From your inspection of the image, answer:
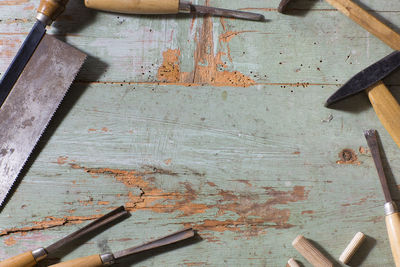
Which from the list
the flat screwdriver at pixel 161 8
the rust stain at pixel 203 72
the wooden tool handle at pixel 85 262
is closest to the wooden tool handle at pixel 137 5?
the flat screwdriver at pixel 161 8

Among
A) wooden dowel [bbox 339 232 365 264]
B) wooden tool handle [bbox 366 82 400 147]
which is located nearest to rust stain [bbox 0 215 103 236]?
wooden dowel [bbox 339 232 365 264]

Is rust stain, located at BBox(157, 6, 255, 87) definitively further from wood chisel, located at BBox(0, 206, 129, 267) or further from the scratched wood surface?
wood chisel, located at BBox(0, 206, 129, 267)

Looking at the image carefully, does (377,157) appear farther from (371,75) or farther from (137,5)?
(137,5)

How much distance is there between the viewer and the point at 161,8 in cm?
90

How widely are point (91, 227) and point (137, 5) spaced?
21.5 inches

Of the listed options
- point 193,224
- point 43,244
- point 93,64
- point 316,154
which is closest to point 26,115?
point 93,64

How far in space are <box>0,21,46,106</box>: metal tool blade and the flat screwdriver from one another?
0.44 feet

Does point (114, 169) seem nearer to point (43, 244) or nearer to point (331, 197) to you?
point (43, 244)

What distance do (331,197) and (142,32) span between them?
24.7 inches

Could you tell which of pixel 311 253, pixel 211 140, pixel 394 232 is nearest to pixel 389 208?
pixel 394 232

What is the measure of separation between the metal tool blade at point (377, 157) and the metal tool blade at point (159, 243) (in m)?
0.47

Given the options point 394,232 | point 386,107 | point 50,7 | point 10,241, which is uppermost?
point 50,7

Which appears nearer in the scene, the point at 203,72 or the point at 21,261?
the point at 21,261

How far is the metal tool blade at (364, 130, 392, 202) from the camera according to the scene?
86 centimetres
